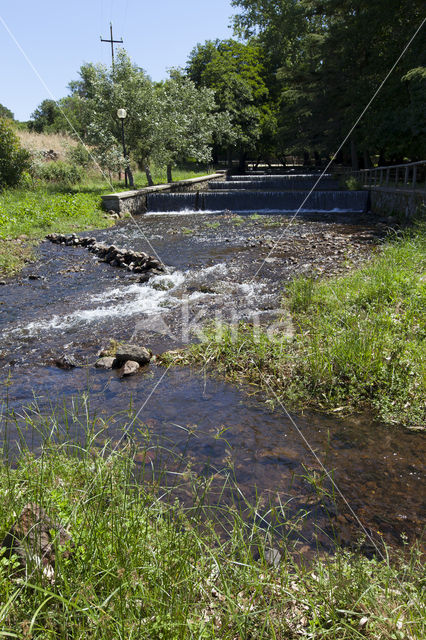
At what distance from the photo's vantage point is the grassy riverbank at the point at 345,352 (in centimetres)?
404

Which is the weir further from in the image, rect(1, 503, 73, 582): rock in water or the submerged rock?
rect(1, 503, 73, 582): rock in water

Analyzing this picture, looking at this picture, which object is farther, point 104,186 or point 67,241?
point 104,186

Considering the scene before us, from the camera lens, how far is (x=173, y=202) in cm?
1969

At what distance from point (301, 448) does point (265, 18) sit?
43299 millimetres

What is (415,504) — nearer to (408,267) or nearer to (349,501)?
(349,501)

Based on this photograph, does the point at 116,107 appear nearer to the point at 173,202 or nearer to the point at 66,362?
the point at 173,202

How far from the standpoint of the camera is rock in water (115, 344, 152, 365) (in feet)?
16.5

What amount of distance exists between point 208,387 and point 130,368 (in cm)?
92

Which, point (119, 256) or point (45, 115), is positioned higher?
point (45, 115)

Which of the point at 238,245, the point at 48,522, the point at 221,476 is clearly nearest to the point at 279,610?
the point at 48,522

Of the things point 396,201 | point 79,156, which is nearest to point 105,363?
point 396,201

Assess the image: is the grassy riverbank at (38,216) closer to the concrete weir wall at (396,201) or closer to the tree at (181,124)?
the tree at (181,124)

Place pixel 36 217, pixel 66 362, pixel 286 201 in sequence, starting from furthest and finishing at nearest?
pixel 286 201, pixel 36 217, pixel 66 362

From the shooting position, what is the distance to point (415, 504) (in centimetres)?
285
